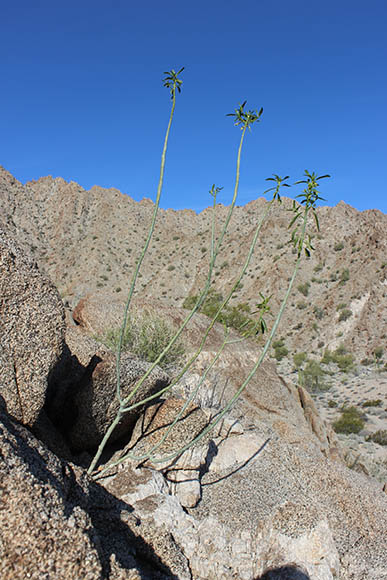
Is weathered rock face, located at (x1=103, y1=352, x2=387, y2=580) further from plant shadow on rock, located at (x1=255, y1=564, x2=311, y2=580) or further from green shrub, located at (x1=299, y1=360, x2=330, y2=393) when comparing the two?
green shrub, located at (x1=299, y1=360, x2=330, y2=393)

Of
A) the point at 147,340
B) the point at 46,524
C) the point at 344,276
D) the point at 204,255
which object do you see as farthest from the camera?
the point at 204,255

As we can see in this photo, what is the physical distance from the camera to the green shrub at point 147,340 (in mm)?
8477

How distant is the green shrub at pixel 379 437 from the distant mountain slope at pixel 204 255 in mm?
12769

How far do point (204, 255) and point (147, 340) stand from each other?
4135cm

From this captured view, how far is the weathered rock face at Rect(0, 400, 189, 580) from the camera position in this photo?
202 centimetres

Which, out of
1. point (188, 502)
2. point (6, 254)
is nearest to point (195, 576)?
point (188, 502)

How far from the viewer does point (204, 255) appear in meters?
49.8

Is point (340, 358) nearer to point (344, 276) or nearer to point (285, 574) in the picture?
point (344, 276)

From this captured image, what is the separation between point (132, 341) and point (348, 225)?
39.4 m

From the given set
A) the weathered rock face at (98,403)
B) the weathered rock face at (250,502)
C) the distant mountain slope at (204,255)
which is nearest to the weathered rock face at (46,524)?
the weathered rock face at (250,502)

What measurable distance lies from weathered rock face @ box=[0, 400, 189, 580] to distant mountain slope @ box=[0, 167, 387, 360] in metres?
16.1

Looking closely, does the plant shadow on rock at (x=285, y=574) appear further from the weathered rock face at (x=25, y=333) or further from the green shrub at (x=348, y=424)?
the green shrub at (x=348, y=424)

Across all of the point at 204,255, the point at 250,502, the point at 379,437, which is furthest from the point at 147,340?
the point at 204,255

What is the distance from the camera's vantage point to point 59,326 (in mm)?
3920
